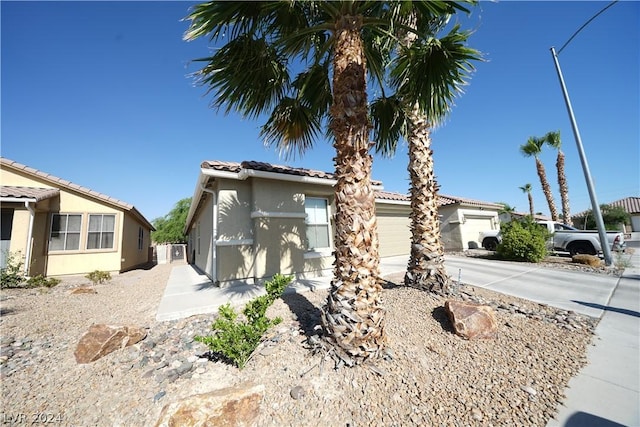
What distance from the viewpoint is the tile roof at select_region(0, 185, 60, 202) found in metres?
8.54

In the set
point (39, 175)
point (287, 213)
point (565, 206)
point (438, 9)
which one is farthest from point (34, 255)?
point (565, 206)

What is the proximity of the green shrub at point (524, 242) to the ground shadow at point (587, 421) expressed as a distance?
9.74 metres

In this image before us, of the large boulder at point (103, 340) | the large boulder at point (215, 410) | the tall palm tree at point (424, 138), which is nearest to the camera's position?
the large boulder at point (215, 410)

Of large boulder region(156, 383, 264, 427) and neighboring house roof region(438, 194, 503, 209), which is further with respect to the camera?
neighboring house roof region(438, 194, 503, 209)

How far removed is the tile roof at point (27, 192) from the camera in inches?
336

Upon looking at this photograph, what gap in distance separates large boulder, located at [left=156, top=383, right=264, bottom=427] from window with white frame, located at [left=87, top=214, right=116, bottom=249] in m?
12.8

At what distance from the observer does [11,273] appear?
306 inches

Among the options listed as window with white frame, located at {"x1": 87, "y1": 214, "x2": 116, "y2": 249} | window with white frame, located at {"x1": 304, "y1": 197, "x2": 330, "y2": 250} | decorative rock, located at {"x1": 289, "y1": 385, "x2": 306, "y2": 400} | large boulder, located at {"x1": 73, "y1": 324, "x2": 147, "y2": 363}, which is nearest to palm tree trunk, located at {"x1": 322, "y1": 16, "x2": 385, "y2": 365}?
decorative rock, located at {"x1": 289, "y1": 385, "x2": 306, "y2": 400}

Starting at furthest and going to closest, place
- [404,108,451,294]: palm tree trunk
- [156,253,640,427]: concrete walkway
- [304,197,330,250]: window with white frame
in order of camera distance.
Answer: [304,197,330,250]: window with white frame → [404,108,451,294]: palm tree trunk → [156,253,640,427]: concrete walkway

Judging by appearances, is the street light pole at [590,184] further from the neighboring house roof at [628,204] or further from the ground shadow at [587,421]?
the neighboring house roof at [628,204]

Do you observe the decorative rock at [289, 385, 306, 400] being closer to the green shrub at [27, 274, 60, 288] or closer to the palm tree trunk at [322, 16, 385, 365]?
the palm tree trunk at [322, 16, 385, 365]

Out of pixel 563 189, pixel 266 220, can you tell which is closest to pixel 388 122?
pixel 266 220

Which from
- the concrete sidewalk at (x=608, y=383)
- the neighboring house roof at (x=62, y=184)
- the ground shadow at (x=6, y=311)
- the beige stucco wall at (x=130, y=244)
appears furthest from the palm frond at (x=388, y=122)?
the beige stucco wall at (x=130, y=244)

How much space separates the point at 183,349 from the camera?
3.51 m
